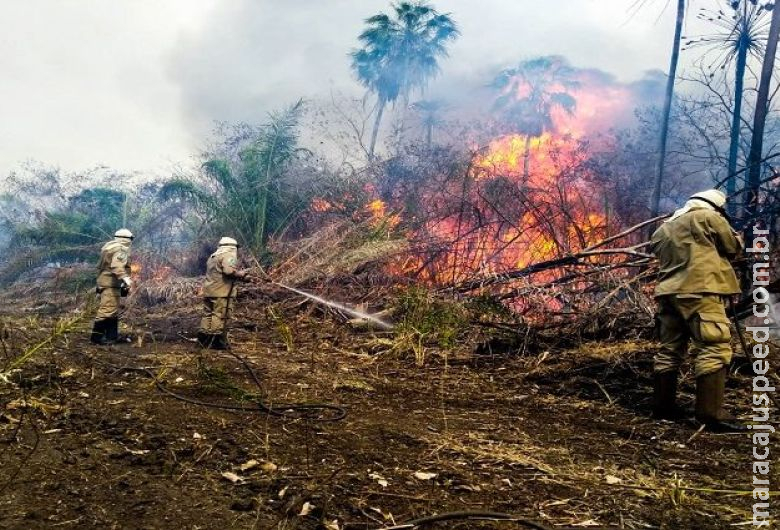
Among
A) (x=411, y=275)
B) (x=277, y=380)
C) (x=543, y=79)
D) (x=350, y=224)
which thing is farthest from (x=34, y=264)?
(x=543, y=79)

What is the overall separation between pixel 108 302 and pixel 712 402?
736cm

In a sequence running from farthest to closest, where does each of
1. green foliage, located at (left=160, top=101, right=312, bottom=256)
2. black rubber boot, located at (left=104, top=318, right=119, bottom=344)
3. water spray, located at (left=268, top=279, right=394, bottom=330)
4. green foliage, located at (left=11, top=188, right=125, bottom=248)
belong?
green foliage, located at (left=11, top=188, right=125, bottom=248) < green foliage, located at (left=160, top=101, right=312, bottom=256) < water spray, located at (left=268, top=279, right=394, bottom=330) < black rubber boot, located at (left=104, top=318, right=119, bottom=344)

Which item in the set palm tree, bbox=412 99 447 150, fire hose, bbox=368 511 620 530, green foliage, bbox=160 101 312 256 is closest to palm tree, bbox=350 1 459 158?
palm tree, bbox=412 99 447 150

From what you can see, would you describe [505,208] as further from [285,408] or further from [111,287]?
[285,408]

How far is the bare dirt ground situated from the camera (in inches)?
88.9

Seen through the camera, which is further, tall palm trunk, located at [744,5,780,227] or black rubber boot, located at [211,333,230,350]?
tall palm trunk, located at [744,5,780,227]

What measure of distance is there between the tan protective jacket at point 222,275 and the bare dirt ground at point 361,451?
5.71 feet

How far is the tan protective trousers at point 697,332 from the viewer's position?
372 centimetres

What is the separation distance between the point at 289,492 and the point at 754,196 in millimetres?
5968

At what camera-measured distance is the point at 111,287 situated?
7367 millimetres

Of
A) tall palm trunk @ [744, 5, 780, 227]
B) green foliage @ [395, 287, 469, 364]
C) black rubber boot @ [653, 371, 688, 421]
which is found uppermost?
tall palm trunk @ [744, 5, 780, 227]

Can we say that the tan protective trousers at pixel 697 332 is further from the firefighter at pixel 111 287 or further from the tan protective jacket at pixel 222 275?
the firefighter at pixel 111 287

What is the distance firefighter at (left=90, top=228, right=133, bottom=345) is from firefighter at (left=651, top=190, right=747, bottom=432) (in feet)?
21.8

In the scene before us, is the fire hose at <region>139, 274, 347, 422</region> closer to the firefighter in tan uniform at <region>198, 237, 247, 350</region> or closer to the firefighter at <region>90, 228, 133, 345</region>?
the firefighter in tan uniform at <region>198, 237, 247, 350</region>
